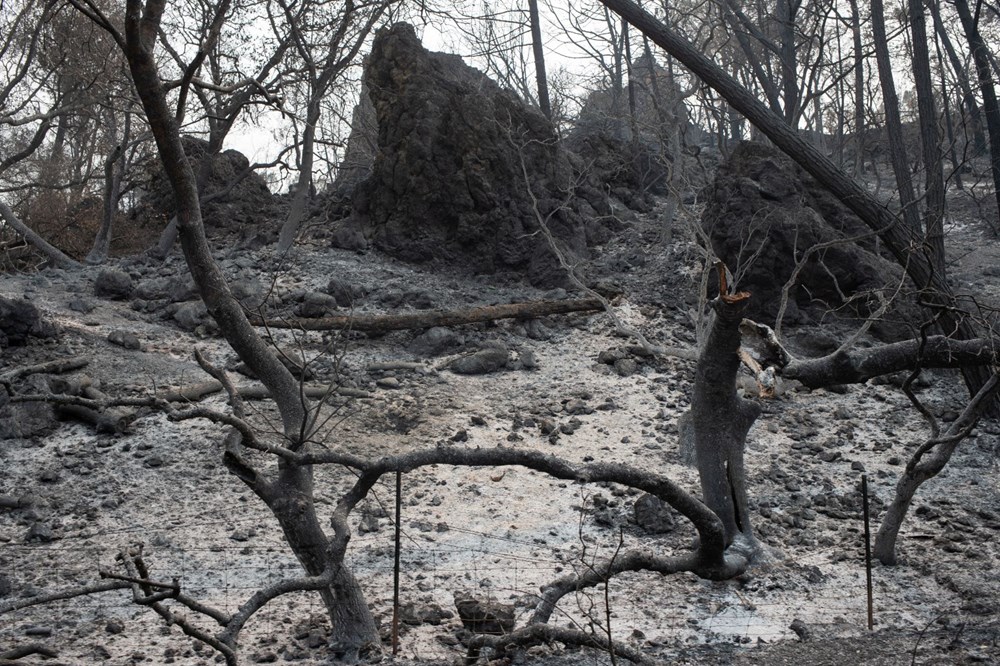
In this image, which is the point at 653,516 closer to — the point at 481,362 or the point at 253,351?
the point at 481,362

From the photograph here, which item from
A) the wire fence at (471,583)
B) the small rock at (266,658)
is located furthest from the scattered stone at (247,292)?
the small rock at (266,658)

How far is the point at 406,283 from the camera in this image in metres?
12.6

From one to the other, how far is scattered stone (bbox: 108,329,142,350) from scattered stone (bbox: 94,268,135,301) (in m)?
1.86

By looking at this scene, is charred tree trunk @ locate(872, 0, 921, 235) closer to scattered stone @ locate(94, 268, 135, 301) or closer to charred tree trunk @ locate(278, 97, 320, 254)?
charred tree trunk @ locate(278, 97, 320, 254)

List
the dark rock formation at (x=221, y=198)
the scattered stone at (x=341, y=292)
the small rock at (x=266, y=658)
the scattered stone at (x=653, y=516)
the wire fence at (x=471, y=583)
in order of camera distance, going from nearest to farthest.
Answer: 1. the small rock at (x=266, y=658)
2. the wire fence at (x=471, y=583)
3. the scattered stone at (x=653, y=516)
4. the scattered stone at (x=341, y=292)
5. the dark rock formation at (x=221, y=198)

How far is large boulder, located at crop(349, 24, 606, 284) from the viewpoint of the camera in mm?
13617

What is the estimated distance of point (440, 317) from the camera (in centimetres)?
1133

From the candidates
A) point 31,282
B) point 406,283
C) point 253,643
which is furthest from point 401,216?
point 253,643

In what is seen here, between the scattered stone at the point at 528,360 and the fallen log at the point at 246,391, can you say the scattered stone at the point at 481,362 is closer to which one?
the scattered stone at the point at 528,360

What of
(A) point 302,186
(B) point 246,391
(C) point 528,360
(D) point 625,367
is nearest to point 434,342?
(C) point 528,360

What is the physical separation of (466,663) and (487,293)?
7711mm

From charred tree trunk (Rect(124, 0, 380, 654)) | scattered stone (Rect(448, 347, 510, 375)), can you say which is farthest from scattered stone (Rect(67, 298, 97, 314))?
charred tree trunk (Rect(124, 0, 380, 654))

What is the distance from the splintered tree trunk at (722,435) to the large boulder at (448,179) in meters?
6.99

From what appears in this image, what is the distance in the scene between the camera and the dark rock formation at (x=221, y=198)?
1525cm
